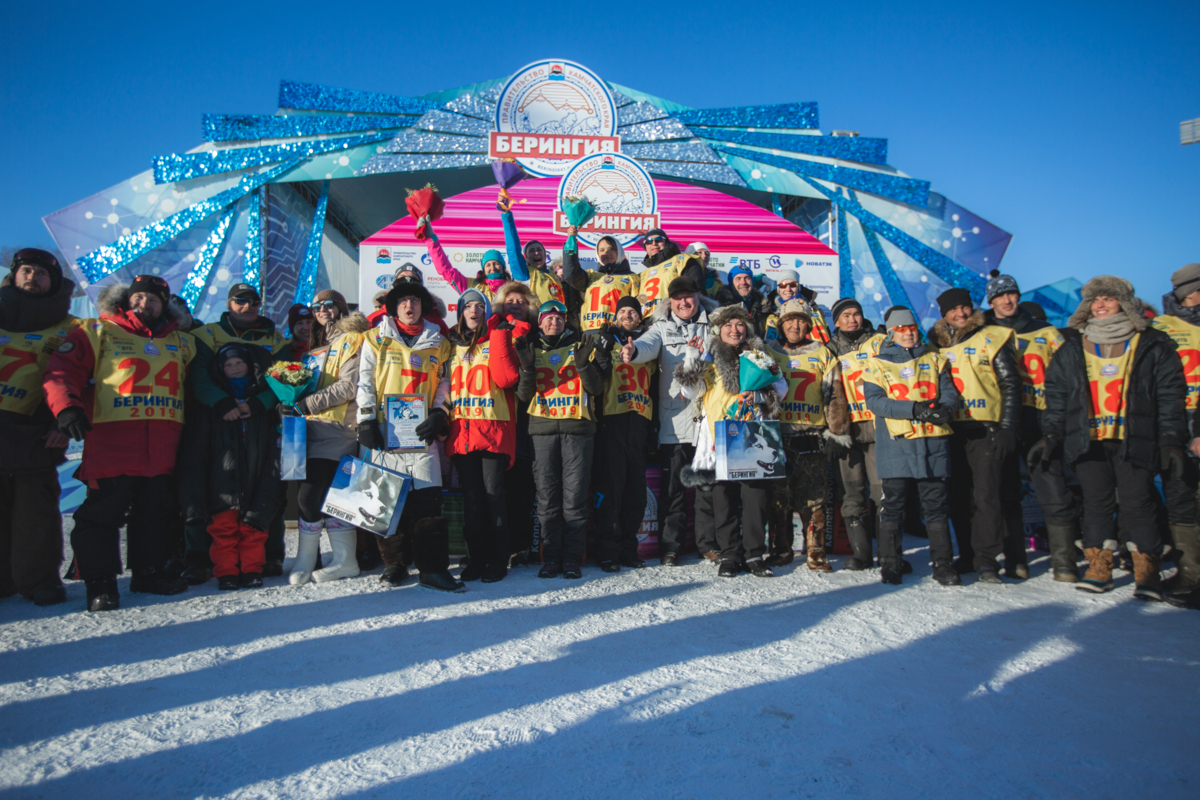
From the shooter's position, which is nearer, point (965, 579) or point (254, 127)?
point (965, 579)

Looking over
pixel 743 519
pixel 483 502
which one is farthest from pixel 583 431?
pixel 743 519

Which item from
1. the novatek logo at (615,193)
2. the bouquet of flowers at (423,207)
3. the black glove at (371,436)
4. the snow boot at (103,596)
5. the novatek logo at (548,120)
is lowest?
the snow boot at (103,596)

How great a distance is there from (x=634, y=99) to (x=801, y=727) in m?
9.64

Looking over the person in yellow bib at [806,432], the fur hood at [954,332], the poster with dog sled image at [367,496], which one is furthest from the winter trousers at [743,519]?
the poster with dog sled image at [367,496]

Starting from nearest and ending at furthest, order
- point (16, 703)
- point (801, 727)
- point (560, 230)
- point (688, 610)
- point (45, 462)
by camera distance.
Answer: point (801, 727), point (16, 703), point (688, 610), point (45, 462), point (560, 230)

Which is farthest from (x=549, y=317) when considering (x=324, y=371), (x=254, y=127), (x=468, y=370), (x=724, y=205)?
(x=254, y=127)

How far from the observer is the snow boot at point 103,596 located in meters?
3.33

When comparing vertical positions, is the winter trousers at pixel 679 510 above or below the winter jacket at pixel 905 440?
below

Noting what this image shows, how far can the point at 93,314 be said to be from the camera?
360 inches

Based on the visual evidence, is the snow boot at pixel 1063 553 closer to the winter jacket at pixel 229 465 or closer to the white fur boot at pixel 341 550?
the white fur boot at pixel 341 550

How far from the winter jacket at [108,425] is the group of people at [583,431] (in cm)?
1

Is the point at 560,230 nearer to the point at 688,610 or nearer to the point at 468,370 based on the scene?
the point at 468,370

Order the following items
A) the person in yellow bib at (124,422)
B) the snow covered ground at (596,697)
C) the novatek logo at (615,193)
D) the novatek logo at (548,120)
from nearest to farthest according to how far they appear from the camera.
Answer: the snow covered ground at (596,697)
the person in yellow bib at (124,422)
the novatek logo at (615,193)
the novatek logo at (548,120)

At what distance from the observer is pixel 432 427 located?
152 inches
